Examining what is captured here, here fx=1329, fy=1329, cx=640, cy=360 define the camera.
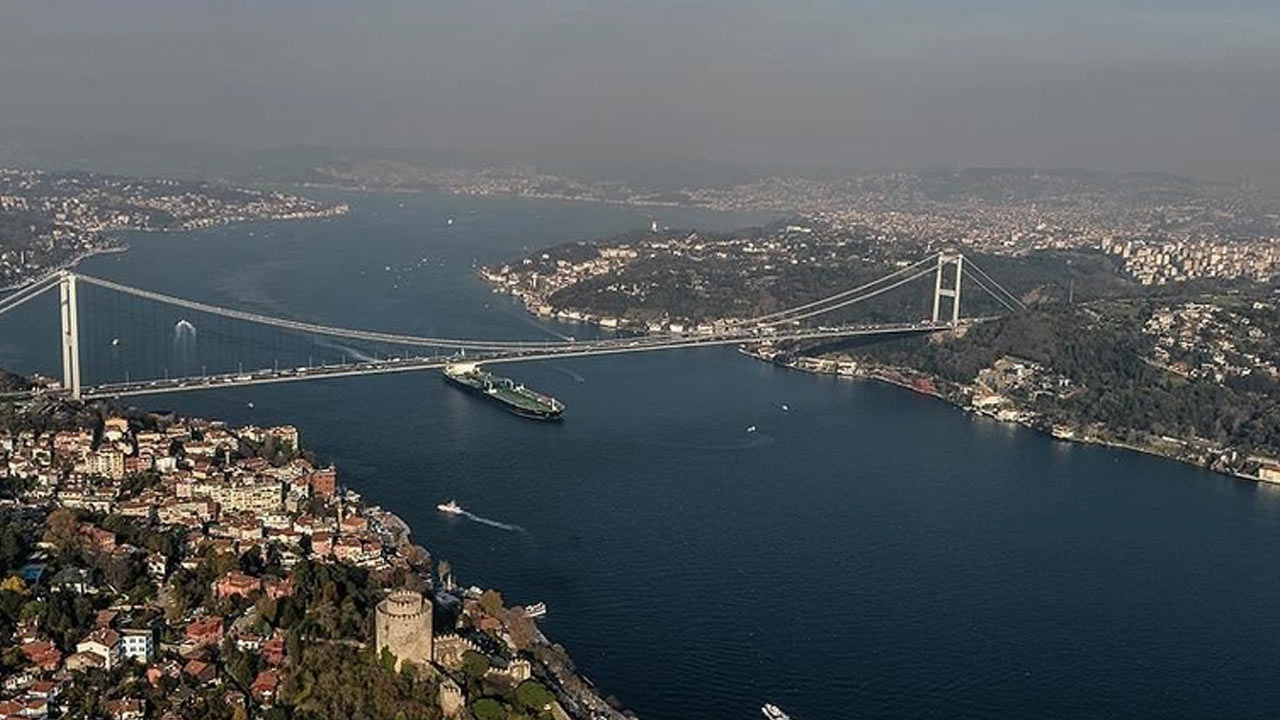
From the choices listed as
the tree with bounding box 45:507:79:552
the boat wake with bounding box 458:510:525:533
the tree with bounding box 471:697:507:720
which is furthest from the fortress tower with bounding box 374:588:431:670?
the boat wake with bounding box 458:510:525:533

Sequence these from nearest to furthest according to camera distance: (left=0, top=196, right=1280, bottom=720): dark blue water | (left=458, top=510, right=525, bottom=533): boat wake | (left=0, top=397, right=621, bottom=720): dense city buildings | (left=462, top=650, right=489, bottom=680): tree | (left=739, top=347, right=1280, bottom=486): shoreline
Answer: (left=0, top=397, right=621, bottom=720): dense city buildings
(left=462, top=650, right=489, bottom=680): tree
(left=0, top=196, right=1280, bottom=720): dark blue water
(left=458, top=510, right=525, bottom=533): boat wake
(left=739, top=347, right=1280, bottom=486): shoreline

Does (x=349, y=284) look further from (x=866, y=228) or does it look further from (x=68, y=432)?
(x=866, y=228)

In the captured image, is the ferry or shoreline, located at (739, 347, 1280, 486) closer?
the ferry

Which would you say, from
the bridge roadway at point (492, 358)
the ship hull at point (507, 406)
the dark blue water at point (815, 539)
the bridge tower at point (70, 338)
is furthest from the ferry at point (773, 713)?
the bridge tower at point (70, 338)

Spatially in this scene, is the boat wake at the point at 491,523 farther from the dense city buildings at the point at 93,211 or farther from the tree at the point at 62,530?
the dense city buildings at the point at 93,211

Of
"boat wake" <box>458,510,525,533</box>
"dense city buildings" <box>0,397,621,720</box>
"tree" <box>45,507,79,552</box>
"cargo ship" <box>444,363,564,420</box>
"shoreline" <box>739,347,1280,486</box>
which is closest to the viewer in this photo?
"dense city buildings" <box>0,397,621,720</box>

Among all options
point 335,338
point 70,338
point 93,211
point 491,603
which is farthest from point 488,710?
point 93,211

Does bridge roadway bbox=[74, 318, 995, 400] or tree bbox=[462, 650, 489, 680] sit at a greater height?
bridge roadway bbox=[74, 318, 995, 400]

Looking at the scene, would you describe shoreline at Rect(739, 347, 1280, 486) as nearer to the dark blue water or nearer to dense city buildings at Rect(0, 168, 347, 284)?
the dark blue water
